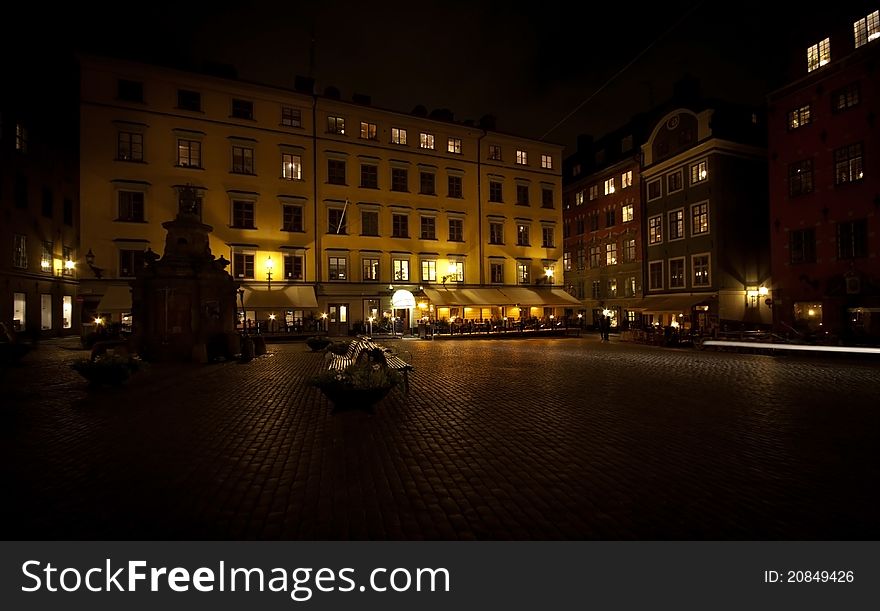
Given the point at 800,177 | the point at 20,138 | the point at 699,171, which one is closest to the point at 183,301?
the point at 20,138

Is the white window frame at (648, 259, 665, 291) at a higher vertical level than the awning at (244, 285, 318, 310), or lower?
higher

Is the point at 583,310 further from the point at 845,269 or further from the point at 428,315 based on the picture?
the point at 845,269

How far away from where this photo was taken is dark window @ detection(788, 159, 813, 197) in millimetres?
26203

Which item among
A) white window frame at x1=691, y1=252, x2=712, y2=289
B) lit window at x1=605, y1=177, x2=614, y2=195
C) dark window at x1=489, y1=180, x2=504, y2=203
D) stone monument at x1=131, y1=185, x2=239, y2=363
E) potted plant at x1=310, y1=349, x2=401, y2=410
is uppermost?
lit window at x1=605, y1=177, x2=614, y2=195

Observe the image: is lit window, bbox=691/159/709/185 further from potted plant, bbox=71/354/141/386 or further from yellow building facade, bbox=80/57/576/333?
potted plant, bbox=71/354/141/386

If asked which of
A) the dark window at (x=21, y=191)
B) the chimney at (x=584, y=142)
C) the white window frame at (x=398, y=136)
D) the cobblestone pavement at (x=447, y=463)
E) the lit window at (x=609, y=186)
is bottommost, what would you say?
the cobblestone pavement at (x=447, y=463)

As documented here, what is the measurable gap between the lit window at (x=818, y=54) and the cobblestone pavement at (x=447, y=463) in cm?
2416

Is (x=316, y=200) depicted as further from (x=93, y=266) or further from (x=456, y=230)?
(x=93, y=266)

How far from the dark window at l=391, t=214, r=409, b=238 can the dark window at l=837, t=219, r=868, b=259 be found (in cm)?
2818

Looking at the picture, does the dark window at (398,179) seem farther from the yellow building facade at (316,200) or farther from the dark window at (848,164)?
the dark window at (848,164)

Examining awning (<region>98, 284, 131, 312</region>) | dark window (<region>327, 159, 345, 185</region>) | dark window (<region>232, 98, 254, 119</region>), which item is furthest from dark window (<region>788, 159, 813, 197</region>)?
awning (<region>98, 284, 131, 312</region>)

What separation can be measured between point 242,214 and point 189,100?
8622 millimetres

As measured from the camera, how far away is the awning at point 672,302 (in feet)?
110

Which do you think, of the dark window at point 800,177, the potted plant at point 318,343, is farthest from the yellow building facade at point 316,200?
the dark window at point 800,177
